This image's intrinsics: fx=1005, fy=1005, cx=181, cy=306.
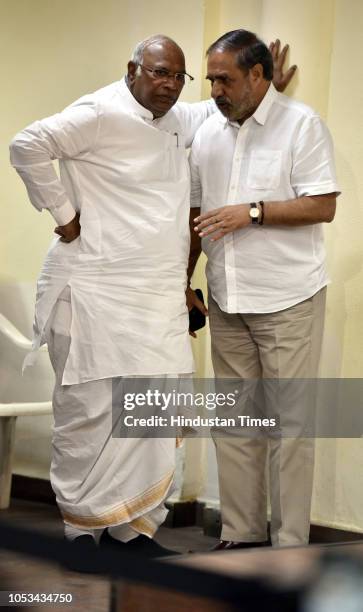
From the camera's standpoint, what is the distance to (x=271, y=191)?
365 cm

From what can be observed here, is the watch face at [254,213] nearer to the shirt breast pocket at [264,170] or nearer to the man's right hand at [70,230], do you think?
the shirt breast pocket at [264,170]

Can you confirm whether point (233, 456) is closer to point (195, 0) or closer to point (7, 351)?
point (7, 351)

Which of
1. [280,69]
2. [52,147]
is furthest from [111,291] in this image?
[280,69]

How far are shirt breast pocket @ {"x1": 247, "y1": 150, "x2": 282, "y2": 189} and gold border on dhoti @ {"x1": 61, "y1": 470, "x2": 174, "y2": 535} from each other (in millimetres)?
1100

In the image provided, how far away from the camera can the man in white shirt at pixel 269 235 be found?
3.58 m

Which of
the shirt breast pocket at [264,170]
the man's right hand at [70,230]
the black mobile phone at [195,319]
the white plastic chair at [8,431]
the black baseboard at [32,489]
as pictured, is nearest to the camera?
the man's right hand at [70,230]

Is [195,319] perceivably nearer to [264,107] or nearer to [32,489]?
[264,107]

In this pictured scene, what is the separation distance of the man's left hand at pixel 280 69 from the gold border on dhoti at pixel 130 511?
1626 mm

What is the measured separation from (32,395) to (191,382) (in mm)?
1670

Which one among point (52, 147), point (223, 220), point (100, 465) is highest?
point (52, 147)

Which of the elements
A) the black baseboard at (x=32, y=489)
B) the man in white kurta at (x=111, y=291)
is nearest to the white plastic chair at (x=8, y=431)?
the black baseboard at (x=32, y=489)

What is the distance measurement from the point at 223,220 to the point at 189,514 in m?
1.64

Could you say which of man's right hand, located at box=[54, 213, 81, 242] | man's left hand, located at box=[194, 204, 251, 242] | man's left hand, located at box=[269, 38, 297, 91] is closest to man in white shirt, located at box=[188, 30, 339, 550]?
man's left hand, located at box=[194, 204, 251, 242]

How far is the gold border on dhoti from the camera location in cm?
347
